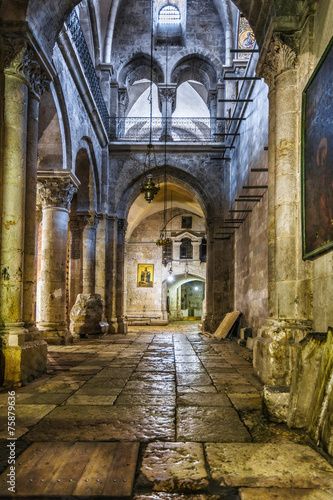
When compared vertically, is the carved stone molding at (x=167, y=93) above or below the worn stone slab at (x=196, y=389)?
above

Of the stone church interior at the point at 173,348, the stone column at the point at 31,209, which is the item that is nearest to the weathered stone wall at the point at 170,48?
the stone church interior at the point at 173,348

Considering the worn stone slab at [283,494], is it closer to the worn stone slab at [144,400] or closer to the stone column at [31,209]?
A: the worn stone slab at [144,400]

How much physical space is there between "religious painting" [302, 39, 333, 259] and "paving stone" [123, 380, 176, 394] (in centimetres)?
205

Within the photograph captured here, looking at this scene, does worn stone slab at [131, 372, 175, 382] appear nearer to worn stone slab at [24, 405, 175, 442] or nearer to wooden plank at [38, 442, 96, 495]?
worn stone slab at [24, 405, 175, 442]

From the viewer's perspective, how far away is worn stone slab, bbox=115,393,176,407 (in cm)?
389

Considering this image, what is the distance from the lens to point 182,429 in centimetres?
314

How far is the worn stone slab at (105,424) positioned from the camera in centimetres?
295

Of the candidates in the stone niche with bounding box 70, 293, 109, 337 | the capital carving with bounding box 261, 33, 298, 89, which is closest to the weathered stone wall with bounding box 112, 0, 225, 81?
the stone niche with bounding box 70, 293, 109, 337

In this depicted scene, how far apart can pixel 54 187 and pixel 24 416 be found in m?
6.46

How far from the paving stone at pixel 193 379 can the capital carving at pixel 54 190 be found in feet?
17.1

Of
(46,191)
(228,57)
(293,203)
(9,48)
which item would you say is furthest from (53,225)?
(228,57)

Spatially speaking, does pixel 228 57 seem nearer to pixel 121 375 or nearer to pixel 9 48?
pixel 9 48

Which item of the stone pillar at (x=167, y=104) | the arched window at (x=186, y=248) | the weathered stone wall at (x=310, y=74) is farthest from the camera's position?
the arched window at (x=186, y=248)

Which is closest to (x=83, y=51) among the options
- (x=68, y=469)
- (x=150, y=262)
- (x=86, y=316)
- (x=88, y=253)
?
(x=88, y=253)
